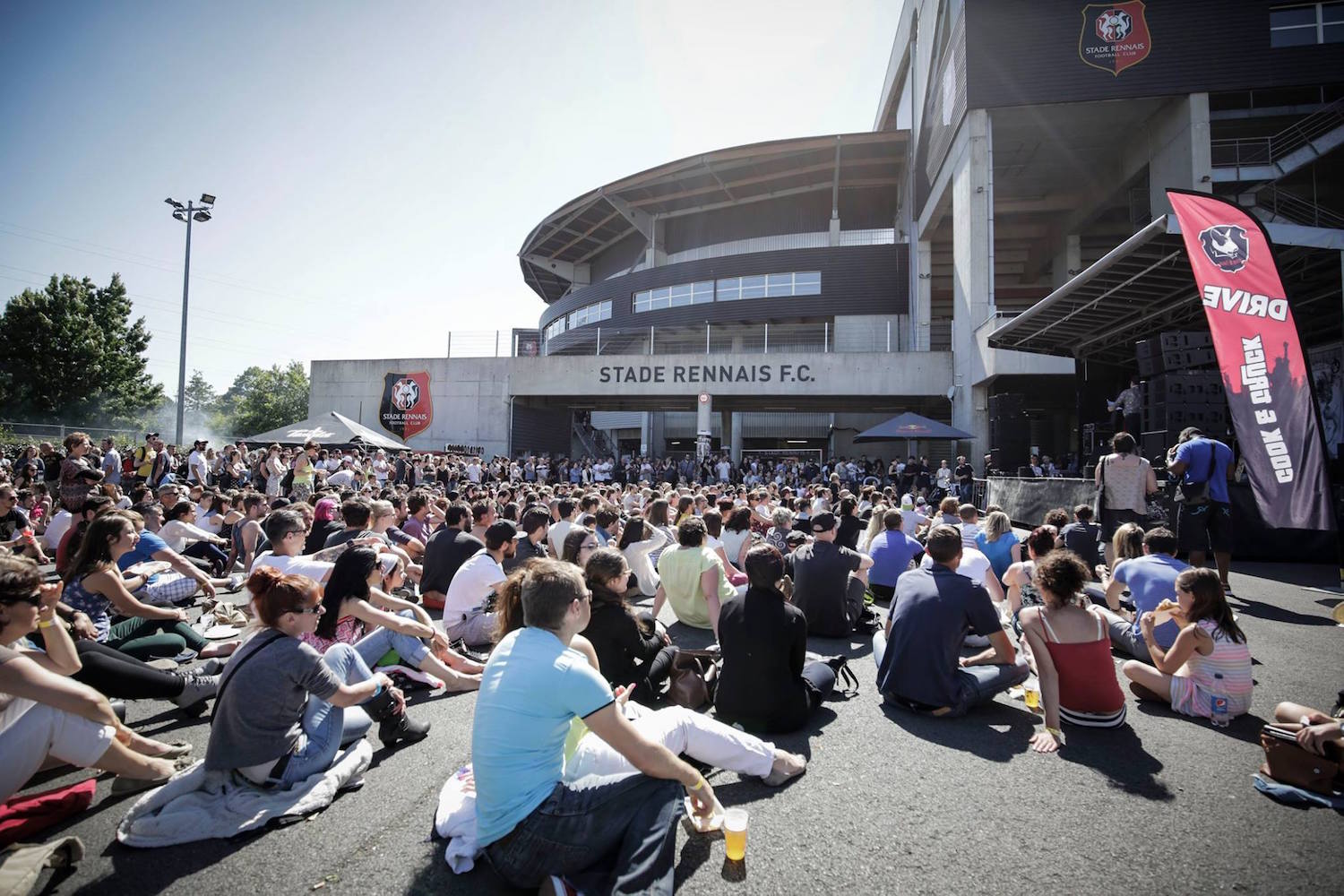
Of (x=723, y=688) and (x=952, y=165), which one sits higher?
(x=952, y=165)

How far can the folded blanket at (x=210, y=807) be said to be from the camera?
2693 mm

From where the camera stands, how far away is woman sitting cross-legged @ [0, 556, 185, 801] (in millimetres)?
2664

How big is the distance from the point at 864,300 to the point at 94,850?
30241 mm

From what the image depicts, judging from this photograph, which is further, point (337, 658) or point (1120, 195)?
point (1120, 195)

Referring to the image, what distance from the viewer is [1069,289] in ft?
41.0

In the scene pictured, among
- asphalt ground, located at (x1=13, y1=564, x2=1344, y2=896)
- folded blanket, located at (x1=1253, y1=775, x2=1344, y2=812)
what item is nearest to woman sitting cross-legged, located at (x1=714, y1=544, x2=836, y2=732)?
asphalt ground, located at (x1=13, y1=564, x2=1344, y2=896)

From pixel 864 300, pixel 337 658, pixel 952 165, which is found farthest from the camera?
pixel 864 300

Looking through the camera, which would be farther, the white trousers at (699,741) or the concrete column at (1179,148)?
the concrete column at (1179,148)

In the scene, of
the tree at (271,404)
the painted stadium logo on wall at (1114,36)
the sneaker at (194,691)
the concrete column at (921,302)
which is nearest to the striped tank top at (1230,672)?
the sneaker at (194,691)

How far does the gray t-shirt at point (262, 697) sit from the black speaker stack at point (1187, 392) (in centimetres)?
1249

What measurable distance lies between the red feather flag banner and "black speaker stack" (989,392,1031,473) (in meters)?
8.05

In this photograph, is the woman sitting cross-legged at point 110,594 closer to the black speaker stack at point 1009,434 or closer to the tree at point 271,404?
the black speaker stack at point 1009,434

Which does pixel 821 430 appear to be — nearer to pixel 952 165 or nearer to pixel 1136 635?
pixel 952 165

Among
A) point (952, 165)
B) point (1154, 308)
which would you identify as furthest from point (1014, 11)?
point (1154, 308)
